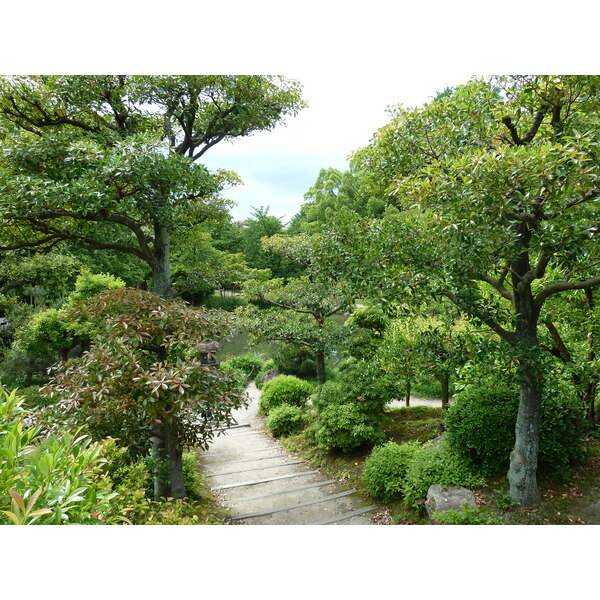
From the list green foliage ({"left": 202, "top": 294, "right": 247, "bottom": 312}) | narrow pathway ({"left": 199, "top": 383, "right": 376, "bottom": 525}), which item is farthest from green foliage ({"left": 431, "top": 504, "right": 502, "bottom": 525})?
green foliage ({"left": 202, "top": 294, "right": 247, "bottom": 312})

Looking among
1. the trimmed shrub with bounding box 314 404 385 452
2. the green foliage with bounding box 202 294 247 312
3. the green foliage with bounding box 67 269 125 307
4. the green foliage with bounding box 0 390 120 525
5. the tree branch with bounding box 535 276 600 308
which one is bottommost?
the trimmed shrub with bounding box 314 404 385 452

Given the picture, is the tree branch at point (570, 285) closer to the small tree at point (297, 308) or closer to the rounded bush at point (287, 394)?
the small tree at point (297, 308)

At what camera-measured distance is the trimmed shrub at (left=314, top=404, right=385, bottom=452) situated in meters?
3.07

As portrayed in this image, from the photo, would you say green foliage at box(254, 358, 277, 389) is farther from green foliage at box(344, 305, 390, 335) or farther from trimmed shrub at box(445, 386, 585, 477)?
trimmed shrub at box(445, 386, 585, 477)

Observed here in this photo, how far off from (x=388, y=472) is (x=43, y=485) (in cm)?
210

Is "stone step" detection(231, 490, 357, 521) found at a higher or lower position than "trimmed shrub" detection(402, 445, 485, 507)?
lower

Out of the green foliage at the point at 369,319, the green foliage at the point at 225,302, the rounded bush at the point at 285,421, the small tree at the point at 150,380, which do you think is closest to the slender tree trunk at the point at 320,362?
the rounded bush at the point at 285,421

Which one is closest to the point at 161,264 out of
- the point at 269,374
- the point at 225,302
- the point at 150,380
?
the point at 225,302

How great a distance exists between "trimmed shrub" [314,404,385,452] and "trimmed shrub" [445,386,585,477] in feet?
2.69

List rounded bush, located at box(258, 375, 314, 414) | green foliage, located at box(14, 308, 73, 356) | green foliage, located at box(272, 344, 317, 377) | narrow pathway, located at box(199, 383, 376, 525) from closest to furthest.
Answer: narrow pathway, located at box(199, 383, 376, 525), green foliage, located at box(14, 308, 73, 356), rounded bush, located at box(258, 375, 314, 414), green foliage, located at box(272, 344, 317, 377)

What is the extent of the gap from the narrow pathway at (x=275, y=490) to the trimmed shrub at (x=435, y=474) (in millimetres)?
332

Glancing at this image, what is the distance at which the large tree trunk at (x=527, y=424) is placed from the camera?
2.00 metres

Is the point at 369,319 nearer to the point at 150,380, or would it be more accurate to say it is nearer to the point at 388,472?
the point at 388,472

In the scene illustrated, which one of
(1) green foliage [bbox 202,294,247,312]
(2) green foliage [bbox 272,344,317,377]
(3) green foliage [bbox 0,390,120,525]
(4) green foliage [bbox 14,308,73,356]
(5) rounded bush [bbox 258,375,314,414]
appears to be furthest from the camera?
(2) green foliage [bbox 272,344,317,377]
